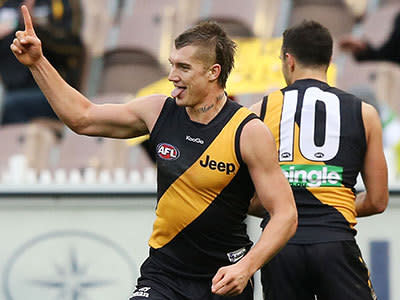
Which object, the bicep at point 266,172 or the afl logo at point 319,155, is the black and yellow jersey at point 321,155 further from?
the bicep at point 266,172

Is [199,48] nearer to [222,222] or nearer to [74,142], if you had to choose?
[222,222]

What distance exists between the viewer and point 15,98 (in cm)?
969

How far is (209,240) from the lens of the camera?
4.25m

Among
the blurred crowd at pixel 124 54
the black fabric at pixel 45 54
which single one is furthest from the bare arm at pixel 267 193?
the black fabric at pixel 45 54

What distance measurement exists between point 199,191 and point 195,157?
0.52 feet

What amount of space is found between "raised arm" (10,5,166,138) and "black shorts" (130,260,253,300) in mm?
664

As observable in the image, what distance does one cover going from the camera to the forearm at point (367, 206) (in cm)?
485

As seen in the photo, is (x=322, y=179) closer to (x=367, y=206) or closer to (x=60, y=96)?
(x=367, y=206)

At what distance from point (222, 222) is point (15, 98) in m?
5.91

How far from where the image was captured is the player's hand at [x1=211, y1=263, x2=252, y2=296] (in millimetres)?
3750

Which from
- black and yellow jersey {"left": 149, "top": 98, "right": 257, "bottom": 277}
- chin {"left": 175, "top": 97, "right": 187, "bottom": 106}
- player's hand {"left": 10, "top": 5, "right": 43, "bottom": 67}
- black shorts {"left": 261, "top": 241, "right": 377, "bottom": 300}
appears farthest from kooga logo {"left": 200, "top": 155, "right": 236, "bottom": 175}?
player's hand {"left": 10, "top": 5, "right": 43, "bottom": 67}

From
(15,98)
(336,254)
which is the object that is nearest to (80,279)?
(336,254)

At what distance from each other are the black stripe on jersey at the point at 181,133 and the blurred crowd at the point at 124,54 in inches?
127

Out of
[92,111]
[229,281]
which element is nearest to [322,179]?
[229,281]
